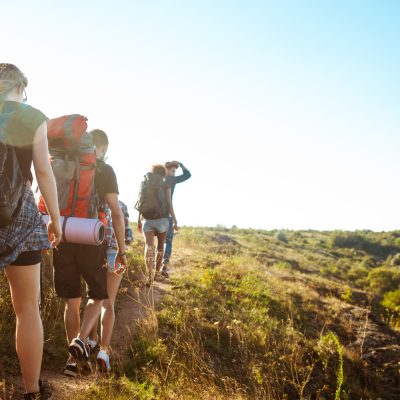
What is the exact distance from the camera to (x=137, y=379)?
4188 millimetres

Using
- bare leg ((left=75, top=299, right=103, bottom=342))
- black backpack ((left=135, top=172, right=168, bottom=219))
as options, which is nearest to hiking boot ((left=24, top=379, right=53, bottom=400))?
bare leg ((left=75, top=299, right=103, bottom=342))

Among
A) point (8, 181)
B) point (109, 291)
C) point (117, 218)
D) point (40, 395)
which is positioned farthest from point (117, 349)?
point (8, 181)

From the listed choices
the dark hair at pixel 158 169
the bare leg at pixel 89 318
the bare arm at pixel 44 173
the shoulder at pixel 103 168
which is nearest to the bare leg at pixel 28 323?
the bare arm at pixel 44 173

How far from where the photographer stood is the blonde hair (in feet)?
8.05

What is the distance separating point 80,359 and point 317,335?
5389 mm

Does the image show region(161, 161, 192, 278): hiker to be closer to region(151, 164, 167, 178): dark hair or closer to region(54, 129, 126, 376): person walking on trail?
region(151, 164, 167, 178): dark hair

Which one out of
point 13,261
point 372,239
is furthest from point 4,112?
point 372,239

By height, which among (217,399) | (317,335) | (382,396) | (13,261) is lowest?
(382,396)

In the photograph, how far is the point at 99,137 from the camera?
3801 mm

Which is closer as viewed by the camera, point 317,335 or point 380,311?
point 317,335

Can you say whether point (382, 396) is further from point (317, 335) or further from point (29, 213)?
point (29, 213)

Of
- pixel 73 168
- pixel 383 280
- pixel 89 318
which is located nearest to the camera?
pixel 73 168

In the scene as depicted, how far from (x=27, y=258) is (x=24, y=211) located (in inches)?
12.0

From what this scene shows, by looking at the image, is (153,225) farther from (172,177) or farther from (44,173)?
(44,173)
